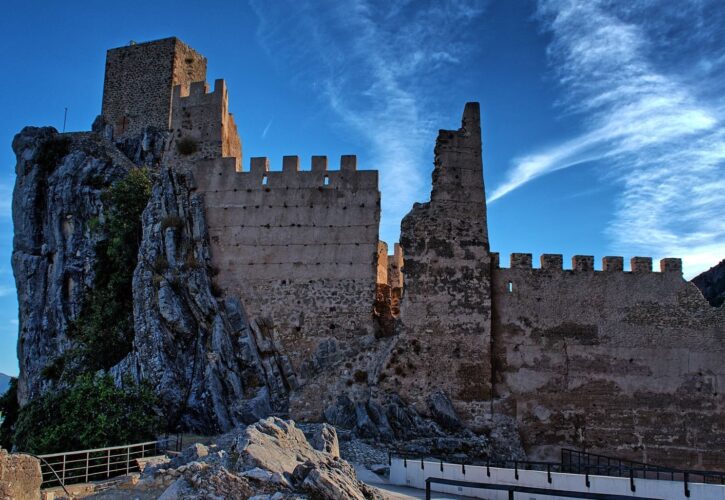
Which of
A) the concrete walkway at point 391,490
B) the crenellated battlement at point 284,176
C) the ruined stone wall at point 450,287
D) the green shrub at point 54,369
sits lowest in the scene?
the concrete walkway at point 391,490

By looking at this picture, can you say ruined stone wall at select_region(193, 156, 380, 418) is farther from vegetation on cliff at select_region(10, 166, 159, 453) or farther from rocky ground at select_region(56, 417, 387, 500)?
rocky ground at select_region(56, 417, 387, 500)

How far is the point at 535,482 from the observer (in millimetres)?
17000

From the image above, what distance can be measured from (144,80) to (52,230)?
11261mm

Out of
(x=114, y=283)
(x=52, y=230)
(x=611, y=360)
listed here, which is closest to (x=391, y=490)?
(x=611, y=360)

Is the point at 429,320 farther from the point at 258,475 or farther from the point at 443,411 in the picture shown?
the point at 258,475

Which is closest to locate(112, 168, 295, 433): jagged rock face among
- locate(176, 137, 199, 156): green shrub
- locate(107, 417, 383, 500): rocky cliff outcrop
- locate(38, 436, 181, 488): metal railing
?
locate(176, 137, 199, 156): green shrub

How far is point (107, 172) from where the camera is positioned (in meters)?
35.4

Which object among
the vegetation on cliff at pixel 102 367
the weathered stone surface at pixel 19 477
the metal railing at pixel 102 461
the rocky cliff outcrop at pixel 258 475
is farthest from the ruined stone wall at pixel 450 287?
the weathered stone surface at pixel 19 477

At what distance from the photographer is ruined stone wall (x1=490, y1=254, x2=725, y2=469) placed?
23594 mm

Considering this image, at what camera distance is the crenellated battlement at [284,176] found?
26078 millimetres

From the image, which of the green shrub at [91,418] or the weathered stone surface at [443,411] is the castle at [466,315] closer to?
the weathered stone surface at [443,411]

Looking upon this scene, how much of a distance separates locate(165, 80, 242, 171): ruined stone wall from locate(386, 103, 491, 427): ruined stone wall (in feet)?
24.3

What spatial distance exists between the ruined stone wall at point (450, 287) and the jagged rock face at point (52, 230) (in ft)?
48.2

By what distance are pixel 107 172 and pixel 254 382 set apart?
15525 mm
